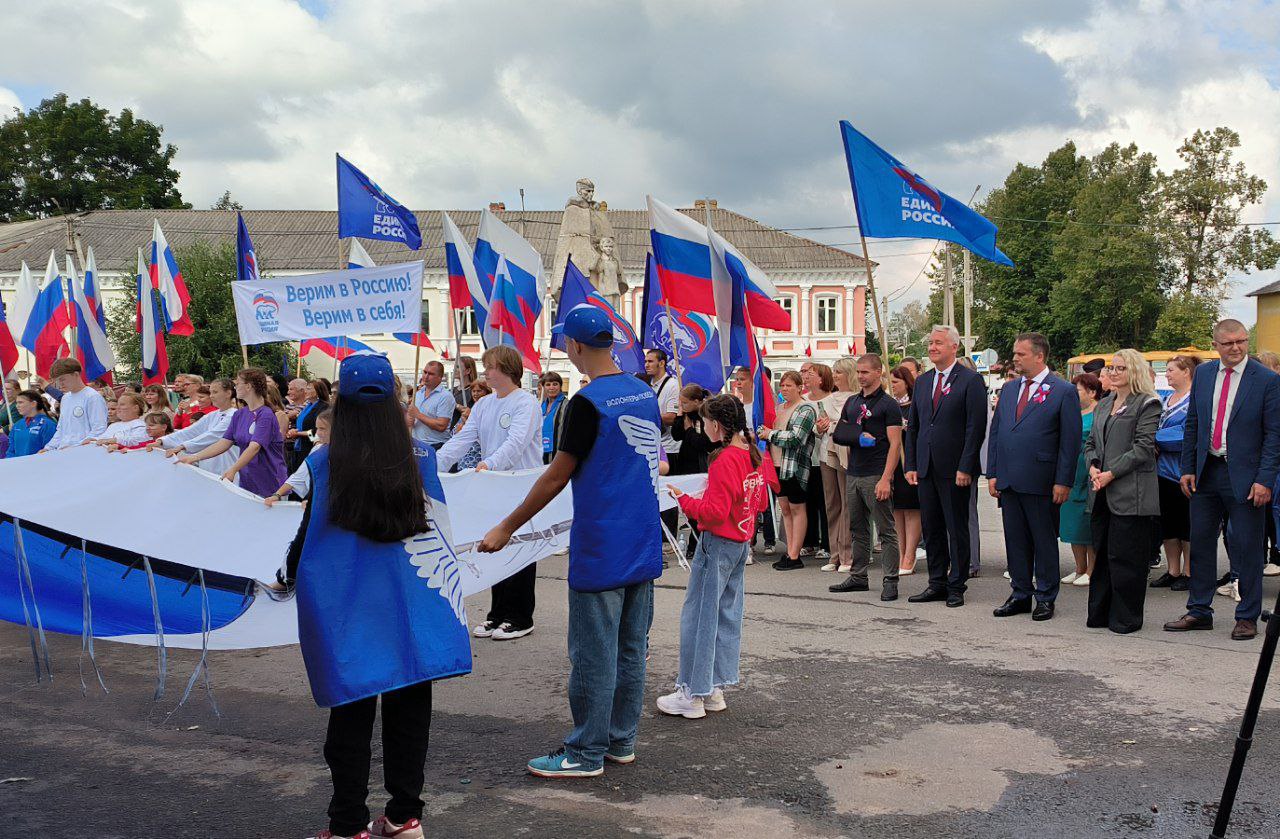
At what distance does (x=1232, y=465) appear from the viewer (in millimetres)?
7359

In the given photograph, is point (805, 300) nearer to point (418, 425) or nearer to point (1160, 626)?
point (418, 425)

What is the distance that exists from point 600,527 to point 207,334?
145 feet

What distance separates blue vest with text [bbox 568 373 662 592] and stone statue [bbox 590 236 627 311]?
15323 mm

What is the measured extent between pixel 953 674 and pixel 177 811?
13.7ft

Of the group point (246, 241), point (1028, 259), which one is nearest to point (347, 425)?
point (246, 241)

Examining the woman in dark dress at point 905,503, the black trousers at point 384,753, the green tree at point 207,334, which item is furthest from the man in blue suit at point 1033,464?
the green tree at point 207,334

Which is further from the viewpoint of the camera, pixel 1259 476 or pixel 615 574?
pixel 1259 476

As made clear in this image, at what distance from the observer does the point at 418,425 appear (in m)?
13.2

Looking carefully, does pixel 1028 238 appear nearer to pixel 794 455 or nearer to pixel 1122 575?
pixel 794 455

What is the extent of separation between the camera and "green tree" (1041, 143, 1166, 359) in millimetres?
51969

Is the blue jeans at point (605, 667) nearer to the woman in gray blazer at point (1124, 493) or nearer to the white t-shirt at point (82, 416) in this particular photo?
the woman in gray blazer at point (1124, 493)

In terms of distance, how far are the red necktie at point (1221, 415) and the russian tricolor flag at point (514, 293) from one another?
681 centimetres

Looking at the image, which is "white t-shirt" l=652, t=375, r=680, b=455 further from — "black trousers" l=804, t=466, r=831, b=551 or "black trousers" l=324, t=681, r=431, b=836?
"black trousers" l=324, t=681, r=431, b=836

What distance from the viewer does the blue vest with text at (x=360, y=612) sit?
12.8 ft
